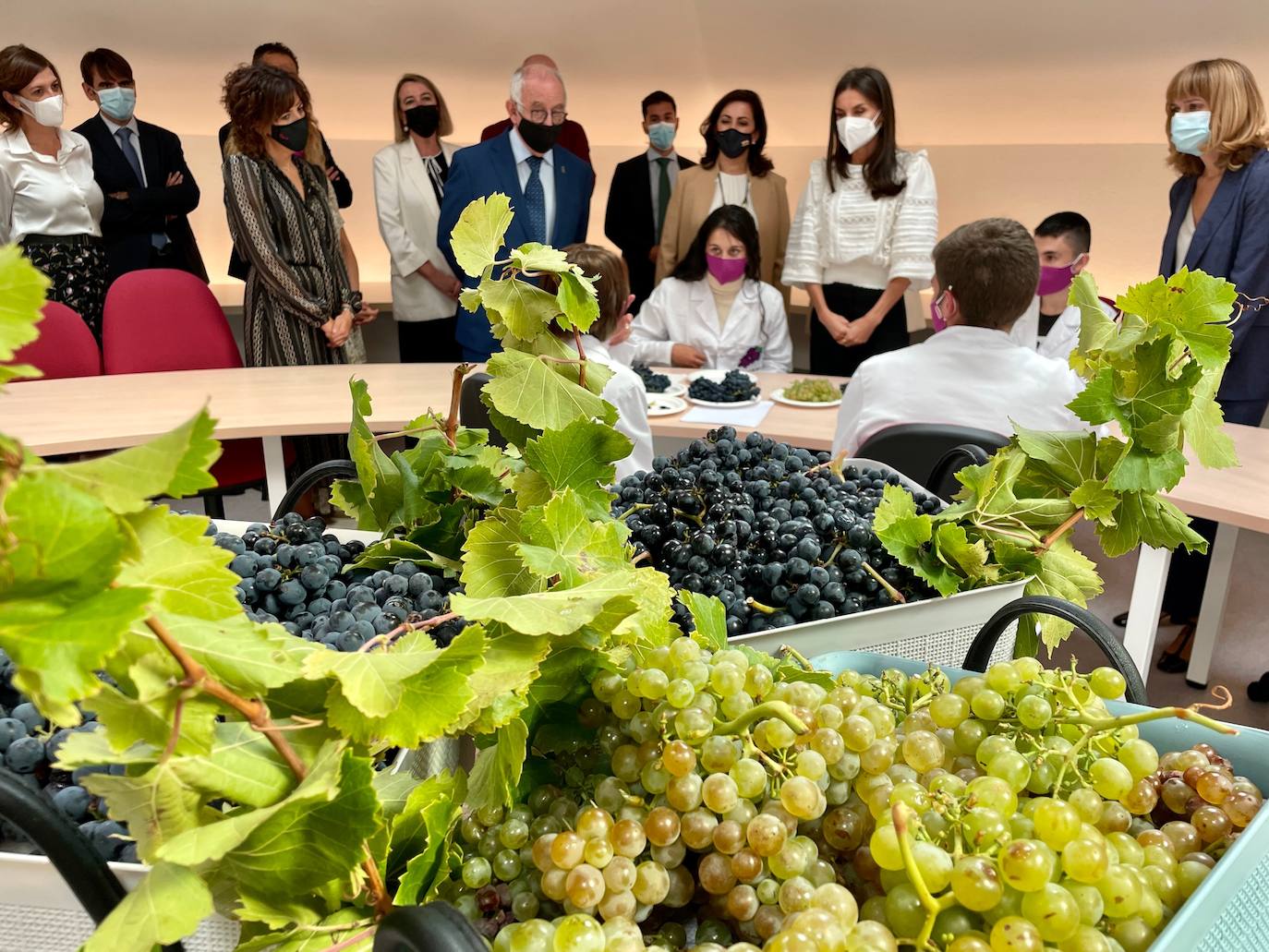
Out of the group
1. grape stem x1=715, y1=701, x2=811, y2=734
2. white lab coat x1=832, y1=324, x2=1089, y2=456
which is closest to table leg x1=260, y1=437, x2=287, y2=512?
white lab coat x1=832, y1=324, x2=1089, y2=456

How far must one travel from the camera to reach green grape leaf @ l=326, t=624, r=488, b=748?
15.0 inches

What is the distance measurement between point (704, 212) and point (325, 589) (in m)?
3.16

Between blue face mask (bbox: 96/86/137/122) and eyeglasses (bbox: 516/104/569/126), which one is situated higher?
blue face mask (bbox: 96/86/137/122)

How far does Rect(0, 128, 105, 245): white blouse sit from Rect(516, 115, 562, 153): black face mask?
5.37ft

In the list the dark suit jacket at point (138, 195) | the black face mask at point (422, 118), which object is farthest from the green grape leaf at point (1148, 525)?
the dark suit jacket at point (138, 195)

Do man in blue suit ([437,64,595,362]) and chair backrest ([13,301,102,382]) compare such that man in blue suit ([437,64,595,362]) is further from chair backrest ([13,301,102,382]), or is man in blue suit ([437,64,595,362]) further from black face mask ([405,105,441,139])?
chair backrest ([13,301,102,382])

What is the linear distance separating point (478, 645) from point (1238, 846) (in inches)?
13.3

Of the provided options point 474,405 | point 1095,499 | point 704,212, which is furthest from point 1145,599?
point 704,212

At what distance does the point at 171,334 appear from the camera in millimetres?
2906

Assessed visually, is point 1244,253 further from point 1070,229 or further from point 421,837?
point 421,837

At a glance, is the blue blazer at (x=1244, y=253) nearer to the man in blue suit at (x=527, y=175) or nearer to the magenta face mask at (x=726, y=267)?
the magenta face mask at (x=726, y=267)

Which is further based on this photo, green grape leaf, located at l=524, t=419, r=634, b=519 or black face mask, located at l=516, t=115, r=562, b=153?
black face mask, located at l=516, t=115, r=562, b=153

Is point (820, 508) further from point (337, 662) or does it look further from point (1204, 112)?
point (1204, 112)

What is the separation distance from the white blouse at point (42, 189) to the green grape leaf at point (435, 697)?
3621 millimetres
